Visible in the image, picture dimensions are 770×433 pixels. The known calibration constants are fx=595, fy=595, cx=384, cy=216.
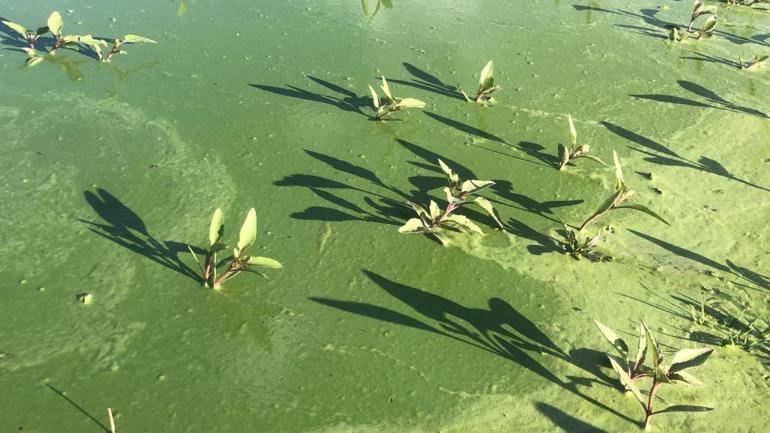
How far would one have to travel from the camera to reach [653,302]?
5.77 feet

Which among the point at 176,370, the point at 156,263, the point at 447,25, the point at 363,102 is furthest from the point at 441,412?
the point at 447,25

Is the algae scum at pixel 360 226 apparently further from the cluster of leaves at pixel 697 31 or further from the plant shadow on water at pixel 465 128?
the cluster of leaves at pixel 697 31

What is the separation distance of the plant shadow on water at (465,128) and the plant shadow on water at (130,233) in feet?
3.78

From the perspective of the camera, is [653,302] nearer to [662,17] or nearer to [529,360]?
[529,360]

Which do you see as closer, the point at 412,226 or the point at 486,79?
the point at 412,226

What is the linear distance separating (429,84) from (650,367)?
1.57 meters

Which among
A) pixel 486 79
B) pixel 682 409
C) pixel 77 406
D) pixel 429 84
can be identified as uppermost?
pixel 486 79

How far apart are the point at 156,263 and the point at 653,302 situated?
146 cm

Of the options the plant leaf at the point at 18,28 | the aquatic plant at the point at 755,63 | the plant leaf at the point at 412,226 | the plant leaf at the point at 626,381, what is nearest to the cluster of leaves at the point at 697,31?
the aquatic plant at the point at 755,63

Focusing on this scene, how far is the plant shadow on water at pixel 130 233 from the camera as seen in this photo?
5.71ft

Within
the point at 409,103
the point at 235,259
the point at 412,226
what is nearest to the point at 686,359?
the point at 412,226

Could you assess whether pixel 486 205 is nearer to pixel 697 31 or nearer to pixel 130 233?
pixel 130 233

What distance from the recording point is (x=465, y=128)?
242 cm

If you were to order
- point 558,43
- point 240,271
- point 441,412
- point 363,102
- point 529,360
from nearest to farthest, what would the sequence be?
point 441,412 < point 529,360 < point 240,271 < point 363,102 < point 558,43
